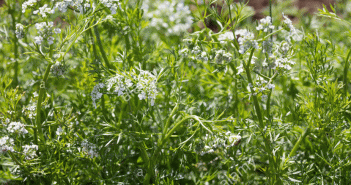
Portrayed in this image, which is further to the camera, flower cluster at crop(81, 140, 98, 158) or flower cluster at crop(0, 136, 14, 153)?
flower cluster at crop(81, 140, 98, 158)

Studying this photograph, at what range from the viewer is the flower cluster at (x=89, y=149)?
7.32 ft

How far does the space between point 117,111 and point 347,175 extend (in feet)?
6.26

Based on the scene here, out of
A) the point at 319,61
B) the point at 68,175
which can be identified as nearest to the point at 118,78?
the point at 68,175

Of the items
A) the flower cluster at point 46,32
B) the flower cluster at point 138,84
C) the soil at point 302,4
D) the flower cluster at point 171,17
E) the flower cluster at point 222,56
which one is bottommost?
the flower cluster at point 138,84

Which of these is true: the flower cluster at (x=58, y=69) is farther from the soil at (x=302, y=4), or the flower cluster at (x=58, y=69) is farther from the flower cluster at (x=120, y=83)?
the soil at (x=302, y=4)

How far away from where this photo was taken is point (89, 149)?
7.47 feet

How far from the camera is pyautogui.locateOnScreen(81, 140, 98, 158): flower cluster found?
2.23m

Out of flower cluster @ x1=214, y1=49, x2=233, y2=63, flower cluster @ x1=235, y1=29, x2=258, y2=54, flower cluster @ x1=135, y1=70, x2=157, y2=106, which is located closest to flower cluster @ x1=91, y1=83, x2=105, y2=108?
flower cluster @ x1=135, y1=70, x2=157, y2=106

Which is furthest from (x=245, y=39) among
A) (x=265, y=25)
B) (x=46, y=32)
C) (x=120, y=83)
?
(x=46, y=32)

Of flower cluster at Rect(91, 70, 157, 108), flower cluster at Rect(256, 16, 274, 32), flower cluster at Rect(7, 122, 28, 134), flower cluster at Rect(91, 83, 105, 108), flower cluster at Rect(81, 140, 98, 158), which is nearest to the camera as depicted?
flower cluster at Rect(256, 16, 274, 32)

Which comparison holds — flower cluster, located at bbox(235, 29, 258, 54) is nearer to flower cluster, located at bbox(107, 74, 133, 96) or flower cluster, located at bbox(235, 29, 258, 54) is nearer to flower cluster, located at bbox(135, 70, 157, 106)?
flower cluster, located at bbox(135, 70, 157, 106)

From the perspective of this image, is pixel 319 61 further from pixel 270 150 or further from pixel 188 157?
pixel 188 157

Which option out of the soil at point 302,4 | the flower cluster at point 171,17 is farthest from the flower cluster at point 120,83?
the soil at point 302,4

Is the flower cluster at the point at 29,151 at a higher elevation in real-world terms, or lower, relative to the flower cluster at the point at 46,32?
lower
